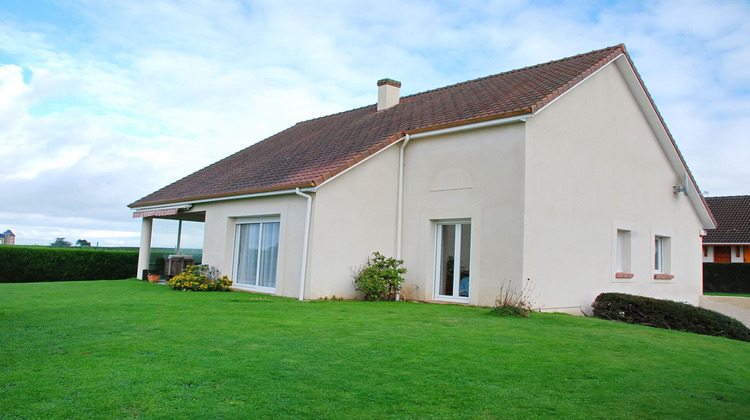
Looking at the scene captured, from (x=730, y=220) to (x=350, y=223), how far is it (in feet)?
122

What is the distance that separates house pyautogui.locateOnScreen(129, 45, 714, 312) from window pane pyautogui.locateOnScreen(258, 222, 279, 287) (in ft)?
0.19

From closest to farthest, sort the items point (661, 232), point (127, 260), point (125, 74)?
point (125, 74)
point (661, 232)
point (127, 260)

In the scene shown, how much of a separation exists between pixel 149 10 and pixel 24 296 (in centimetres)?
831

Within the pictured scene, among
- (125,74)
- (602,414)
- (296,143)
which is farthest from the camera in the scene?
(296,143)

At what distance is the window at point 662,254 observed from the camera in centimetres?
2122

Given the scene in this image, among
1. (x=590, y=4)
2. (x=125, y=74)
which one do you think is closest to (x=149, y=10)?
(x=125, y=74)

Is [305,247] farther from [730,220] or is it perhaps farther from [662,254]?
[730,220]

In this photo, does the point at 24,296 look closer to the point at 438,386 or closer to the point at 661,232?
the point at 438,386

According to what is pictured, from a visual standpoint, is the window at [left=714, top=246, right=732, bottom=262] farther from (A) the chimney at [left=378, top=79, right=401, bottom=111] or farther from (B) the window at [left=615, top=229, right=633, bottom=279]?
(A) the chimney at [left=378, top=79, right=401, bottom=111]

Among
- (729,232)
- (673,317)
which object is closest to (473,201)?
(673,317)

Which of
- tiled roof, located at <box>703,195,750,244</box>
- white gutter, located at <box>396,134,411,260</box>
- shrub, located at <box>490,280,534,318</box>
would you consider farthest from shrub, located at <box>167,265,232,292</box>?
tiled roof, located at <box>703,195,750,244</box>

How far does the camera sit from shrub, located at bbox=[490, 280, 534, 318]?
43.2 ft

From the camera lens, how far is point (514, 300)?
47.2ft

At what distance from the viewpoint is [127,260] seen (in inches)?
1148
